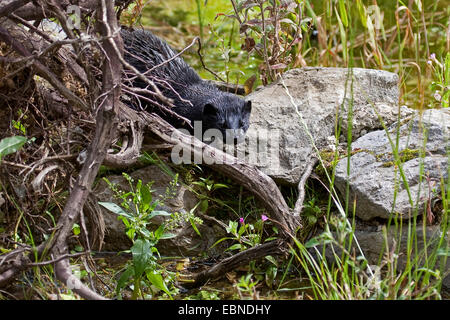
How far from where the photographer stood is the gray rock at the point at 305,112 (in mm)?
4070

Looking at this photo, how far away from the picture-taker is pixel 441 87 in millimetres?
4645

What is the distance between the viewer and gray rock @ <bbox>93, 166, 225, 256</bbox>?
156 inches

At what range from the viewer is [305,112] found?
434 cm

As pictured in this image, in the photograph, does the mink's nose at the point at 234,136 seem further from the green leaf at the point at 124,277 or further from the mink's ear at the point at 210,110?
the green leaf at the point at 124,277

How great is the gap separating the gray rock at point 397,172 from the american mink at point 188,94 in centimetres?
91

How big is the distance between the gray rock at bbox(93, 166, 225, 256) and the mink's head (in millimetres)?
554

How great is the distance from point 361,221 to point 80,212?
177 cm

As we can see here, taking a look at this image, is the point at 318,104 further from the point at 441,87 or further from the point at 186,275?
the point at 186,275

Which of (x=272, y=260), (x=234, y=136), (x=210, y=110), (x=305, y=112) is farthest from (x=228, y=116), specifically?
(x=272, y=260)

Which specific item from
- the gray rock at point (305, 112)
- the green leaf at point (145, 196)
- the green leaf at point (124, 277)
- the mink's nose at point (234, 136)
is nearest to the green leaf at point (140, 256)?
the green leaf at point (124, 277)

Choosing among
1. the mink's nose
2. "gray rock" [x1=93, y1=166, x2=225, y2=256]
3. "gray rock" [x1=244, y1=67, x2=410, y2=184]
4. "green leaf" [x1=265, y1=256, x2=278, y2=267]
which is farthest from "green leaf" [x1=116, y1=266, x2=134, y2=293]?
the mink's nose

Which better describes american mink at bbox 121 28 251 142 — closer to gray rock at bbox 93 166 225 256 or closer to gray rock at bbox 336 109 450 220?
gray rock at bbox 93 166 225 256

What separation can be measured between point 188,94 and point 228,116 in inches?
23.2
